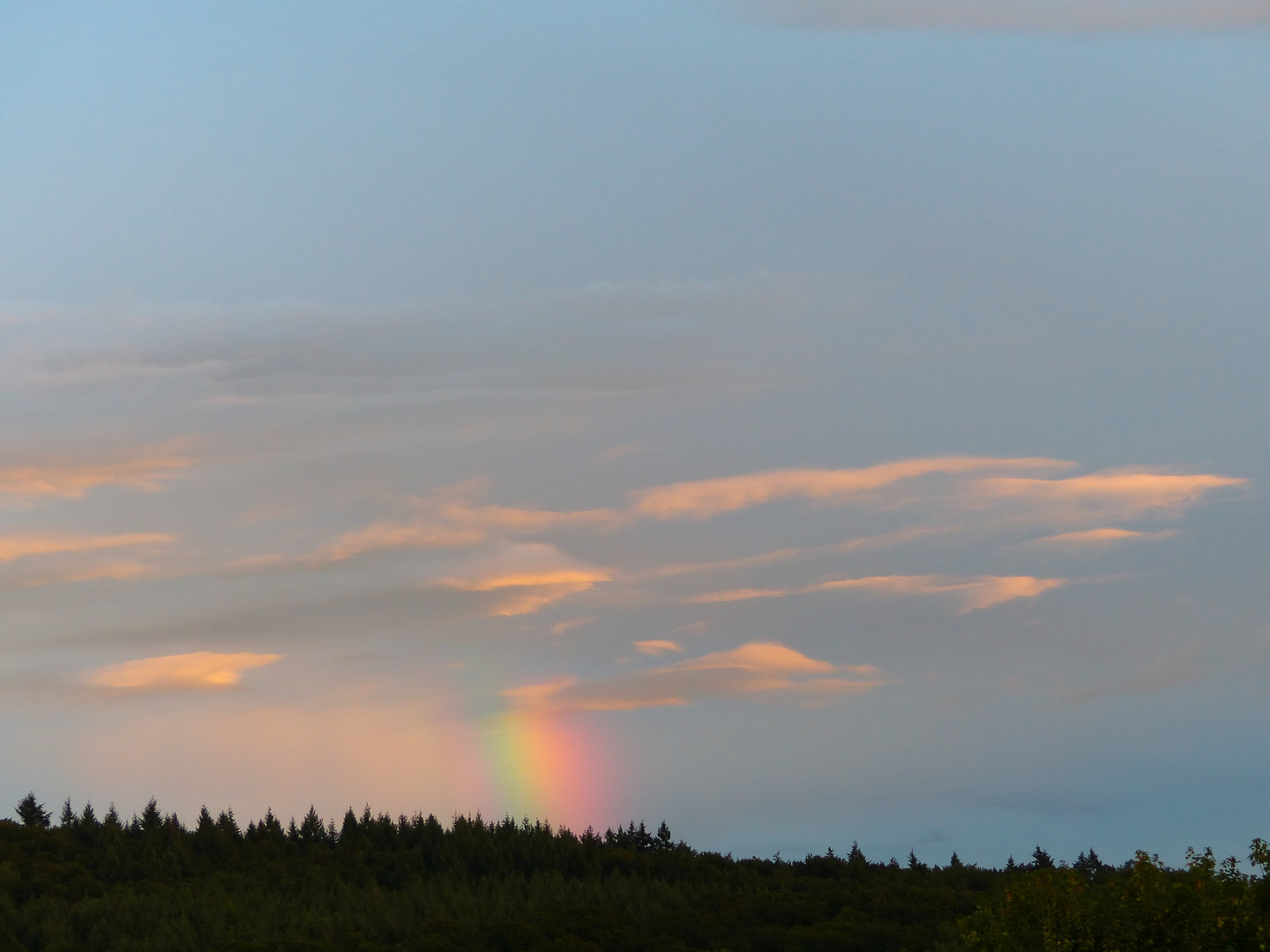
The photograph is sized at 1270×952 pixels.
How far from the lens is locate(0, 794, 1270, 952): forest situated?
3769cm

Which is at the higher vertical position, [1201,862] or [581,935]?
[1201,862]

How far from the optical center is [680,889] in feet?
327

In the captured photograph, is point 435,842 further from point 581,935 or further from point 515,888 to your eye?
point 581,935

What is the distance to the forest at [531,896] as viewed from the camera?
3769 cm

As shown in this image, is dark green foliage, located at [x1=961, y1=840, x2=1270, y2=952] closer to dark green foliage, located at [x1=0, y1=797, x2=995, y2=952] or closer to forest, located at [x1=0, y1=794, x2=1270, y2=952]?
forest, located at [x1=0, y1=794, x2=1270, y2=952]

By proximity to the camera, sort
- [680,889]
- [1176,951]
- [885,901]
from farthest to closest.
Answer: [680,889] → [885,901] → [1176,951]

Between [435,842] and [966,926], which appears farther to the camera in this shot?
[435,842]

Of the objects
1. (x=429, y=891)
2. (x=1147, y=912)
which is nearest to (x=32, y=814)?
(x=429, y=891)

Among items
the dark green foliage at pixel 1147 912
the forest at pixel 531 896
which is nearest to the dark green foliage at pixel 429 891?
the forest at pixel 531 896

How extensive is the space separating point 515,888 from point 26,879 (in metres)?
34.7

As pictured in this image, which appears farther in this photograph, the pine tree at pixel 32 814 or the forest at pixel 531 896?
the pine tree at pixel 32 814

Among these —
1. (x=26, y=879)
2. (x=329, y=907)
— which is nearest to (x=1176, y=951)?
(x=329, y=907)

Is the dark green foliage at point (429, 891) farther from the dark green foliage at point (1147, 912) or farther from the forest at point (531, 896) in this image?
the dark green foliage at point (1147, 912)

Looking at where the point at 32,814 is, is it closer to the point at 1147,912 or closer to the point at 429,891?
the point at 429,891
